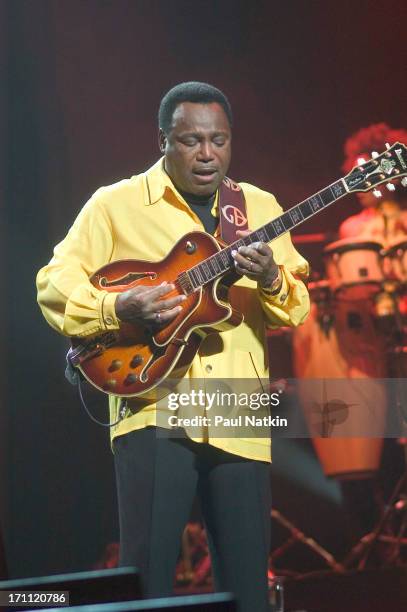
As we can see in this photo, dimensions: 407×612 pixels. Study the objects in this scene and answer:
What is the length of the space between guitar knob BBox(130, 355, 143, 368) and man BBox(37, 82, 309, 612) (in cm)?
11

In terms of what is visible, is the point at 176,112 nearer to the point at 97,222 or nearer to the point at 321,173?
the point at 97,222

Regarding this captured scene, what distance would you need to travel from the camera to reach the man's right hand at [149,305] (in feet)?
9.49

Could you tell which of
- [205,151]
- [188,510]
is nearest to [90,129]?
[205,151]

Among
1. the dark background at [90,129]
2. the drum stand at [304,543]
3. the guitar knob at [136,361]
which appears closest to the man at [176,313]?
the guitar knob at [136,361]

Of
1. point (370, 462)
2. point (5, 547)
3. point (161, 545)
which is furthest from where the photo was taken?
point (370, 462)

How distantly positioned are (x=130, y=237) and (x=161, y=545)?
89 cm

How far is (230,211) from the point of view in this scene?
299 cm

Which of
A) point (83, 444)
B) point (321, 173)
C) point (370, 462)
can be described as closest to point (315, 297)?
point (321, 173)

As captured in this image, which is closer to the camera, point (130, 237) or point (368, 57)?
point (130, 237)

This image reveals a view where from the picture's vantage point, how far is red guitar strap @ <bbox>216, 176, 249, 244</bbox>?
9.70 ft

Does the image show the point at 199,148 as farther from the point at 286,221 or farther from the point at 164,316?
the point at 164,316

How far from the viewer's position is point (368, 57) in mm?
4023

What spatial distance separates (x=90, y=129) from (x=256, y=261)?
1440 mm

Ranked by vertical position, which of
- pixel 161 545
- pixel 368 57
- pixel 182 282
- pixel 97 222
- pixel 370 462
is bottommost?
pixel 161 545
